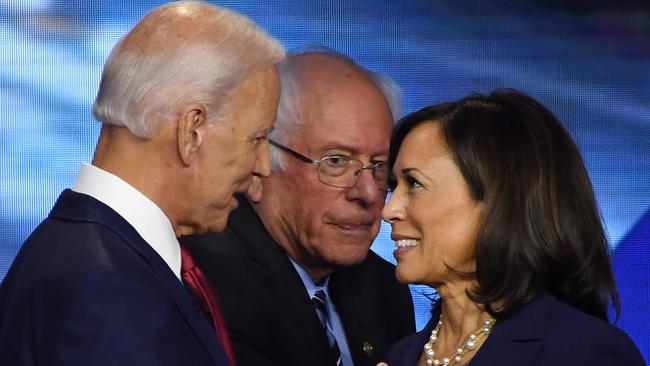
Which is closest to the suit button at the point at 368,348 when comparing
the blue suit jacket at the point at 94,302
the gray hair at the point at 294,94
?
the gray hair at the point at 294,94

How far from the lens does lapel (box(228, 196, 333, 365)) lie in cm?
333

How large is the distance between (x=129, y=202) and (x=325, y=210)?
122 centimetres

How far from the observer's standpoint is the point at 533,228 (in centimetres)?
258

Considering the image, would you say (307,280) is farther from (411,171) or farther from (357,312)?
(411,171)

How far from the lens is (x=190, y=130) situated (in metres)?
2.47

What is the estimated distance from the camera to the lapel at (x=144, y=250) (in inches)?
93.4

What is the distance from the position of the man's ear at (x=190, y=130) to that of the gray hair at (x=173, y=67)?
1cm

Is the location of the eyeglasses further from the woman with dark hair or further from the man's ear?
the man's ear

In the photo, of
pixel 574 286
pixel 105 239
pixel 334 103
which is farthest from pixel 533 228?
pixel 334 103

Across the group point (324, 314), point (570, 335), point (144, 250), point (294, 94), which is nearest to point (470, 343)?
point (570, 335)

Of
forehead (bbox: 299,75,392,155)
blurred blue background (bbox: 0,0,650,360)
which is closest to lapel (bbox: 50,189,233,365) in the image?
forehead (bbox: 299,75,392,155)

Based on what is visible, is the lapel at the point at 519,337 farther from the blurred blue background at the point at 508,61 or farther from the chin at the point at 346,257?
the blurred blue background at the point at 508,61

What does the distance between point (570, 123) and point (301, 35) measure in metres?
0.94

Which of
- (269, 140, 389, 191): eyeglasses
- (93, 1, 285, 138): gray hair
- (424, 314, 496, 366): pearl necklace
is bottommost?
(424, 314, 496, 366): pearl necklace
